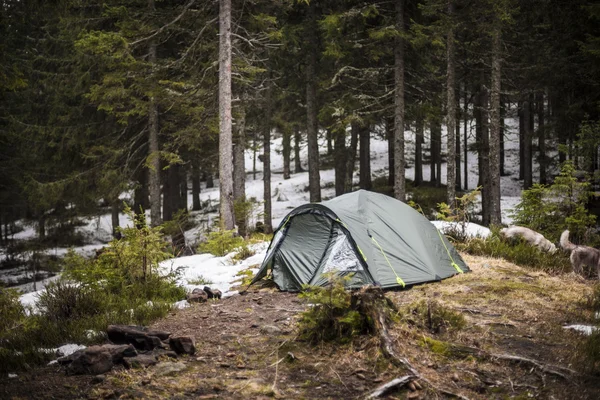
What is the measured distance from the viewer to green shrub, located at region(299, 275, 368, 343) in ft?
16.0

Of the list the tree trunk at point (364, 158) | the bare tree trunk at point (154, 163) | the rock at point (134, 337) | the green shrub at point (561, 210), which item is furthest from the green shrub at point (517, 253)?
the tree trunk at point (364, 158)

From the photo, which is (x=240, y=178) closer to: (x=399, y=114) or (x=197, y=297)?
(x=399, y=114)

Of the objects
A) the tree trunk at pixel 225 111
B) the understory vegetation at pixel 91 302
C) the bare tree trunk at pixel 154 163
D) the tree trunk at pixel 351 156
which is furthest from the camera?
the tree trunk at pixel 351 156

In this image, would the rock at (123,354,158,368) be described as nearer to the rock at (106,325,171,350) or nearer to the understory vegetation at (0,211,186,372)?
the rock at (106,325,171,350)

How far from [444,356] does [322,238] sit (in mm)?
3764

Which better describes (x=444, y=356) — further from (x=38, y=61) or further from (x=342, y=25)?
(x=38, y=61)

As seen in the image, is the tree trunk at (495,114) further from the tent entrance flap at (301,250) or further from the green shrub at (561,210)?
the tent entrance flap at (301,250)

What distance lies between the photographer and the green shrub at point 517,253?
8.84m

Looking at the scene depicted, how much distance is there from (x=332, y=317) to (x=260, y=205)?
13.2m

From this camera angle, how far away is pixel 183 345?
4.88 m

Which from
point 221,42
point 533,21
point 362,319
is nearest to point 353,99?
point 221,42

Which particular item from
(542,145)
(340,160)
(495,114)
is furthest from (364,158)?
(542,145)

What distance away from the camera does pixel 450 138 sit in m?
14.2

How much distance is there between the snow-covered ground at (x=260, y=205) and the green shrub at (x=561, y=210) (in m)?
1.21
